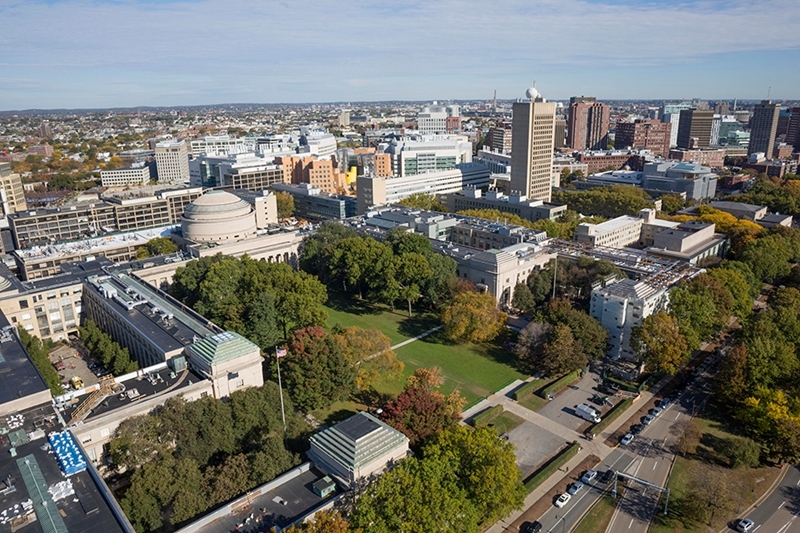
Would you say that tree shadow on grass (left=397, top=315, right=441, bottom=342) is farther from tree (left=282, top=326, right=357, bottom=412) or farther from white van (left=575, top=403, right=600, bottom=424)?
white van (left=575, top=403, right=600, bottom=424)

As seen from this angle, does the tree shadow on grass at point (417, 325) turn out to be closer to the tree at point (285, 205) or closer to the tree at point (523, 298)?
the tree at point (523, 298)

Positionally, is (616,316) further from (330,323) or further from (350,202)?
(350,202)

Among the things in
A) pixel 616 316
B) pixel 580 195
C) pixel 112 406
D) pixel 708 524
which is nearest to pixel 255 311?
pixel 112 406

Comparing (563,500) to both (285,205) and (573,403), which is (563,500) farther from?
(285,205)

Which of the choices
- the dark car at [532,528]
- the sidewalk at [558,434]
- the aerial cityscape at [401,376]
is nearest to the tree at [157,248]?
the aerial cityscape at [401,376]

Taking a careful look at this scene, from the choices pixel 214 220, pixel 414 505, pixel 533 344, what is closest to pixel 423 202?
pixel 214 220

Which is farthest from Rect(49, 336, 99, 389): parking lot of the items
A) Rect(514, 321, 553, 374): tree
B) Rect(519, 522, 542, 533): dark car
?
Rect(514, 321, 553, 374): tree

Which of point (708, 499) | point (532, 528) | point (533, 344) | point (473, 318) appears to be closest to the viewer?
point (708, 499)
